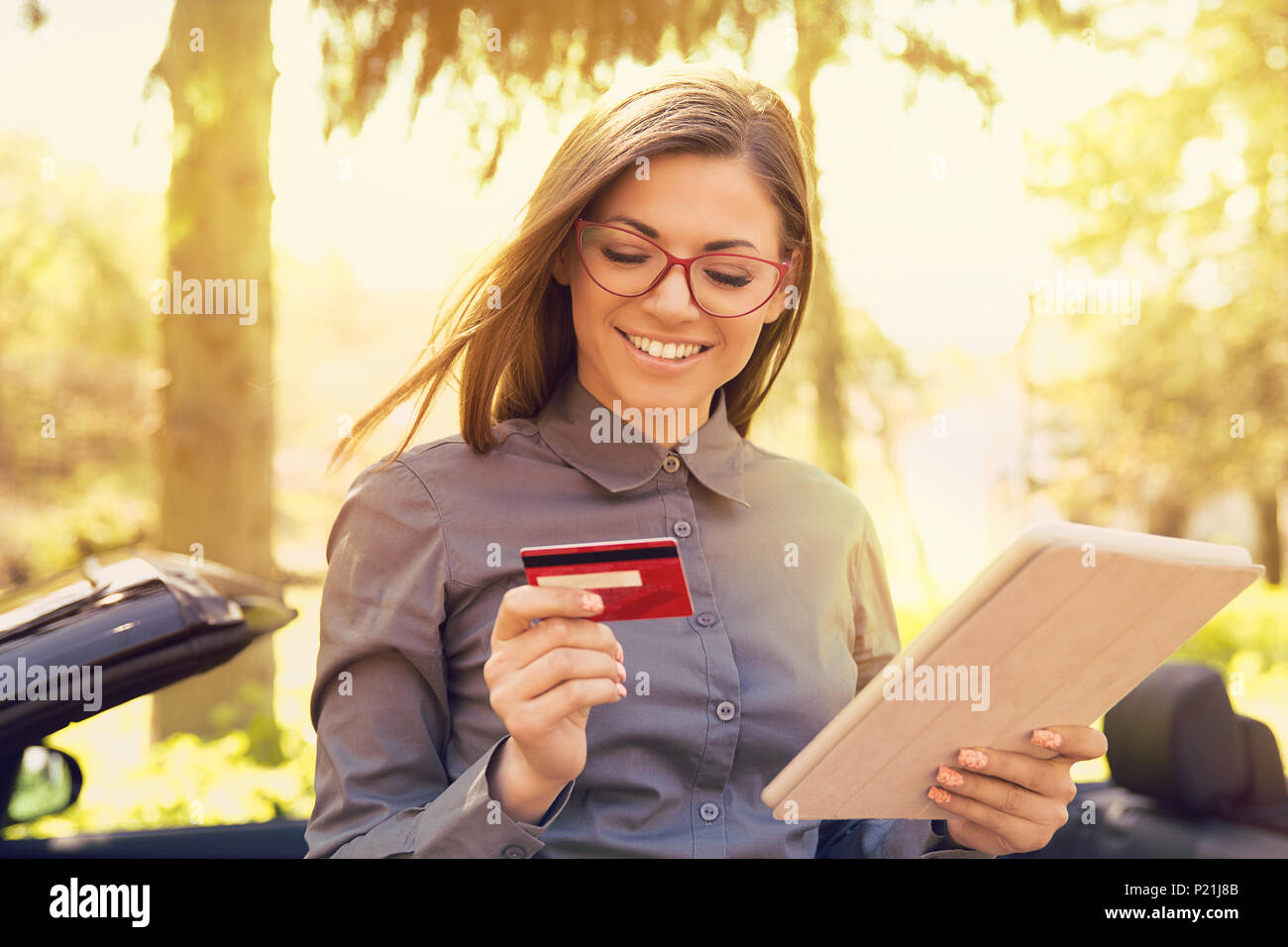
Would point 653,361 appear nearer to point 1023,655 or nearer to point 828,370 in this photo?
point 1023,655

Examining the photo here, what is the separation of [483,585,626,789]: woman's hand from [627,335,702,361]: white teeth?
0.58 m

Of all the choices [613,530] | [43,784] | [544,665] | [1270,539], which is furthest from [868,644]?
[1270,539]

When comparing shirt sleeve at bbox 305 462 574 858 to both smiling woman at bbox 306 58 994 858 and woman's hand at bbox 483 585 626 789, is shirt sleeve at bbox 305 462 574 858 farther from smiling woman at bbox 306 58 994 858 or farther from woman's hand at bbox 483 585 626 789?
woman's hand at bbox 483 585 626 789

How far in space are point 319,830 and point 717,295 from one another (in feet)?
3.33

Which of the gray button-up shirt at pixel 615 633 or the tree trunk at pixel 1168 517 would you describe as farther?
the tree trunk at pixel 1168 517

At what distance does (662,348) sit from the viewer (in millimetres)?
1736

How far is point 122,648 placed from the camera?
168 cm

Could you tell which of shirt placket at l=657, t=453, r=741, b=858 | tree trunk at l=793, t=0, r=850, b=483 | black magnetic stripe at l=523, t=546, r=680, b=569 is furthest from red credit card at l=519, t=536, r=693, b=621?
tree trunk at l=793, t=0, r=850, b=483

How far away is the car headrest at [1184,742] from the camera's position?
2355 mm

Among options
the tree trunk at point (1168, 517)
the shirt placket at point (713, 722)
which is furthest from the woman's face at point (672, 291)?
the tree trunk at point (1168, 517)

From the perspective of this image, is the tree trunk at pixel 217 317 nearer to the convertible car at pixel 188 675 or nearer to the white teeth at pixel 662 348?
the convertible car at pixel 188 675

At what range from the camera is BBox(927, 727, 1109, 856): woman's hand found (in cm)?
151

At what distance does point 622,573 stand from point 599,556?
3 centimetres
